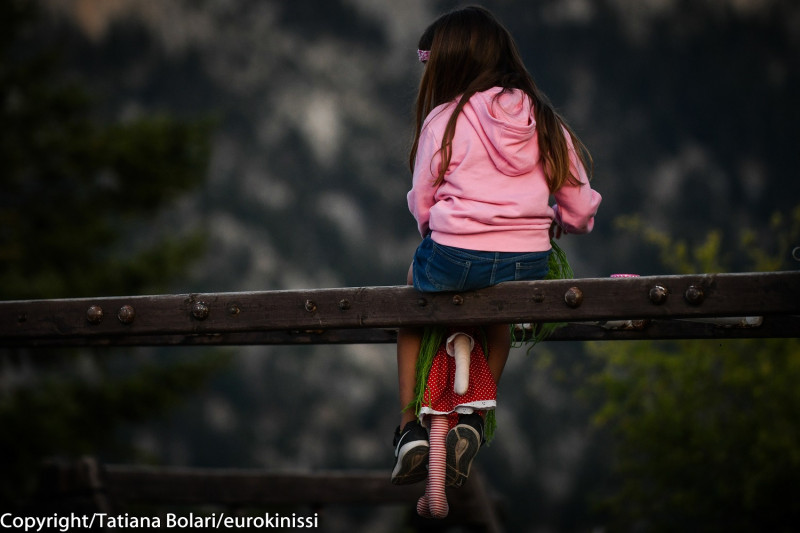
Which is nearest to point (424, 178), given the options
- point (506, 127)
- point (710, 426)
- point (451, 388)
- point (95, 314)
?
point (506, 127)

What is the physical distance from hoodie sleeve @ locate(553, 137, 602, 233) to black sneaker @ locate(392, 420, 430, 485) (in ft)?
2.39

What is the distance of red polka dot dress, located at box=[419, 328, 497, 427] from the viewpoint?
2.71 metres

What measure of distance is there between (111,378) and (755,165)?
9961 mm

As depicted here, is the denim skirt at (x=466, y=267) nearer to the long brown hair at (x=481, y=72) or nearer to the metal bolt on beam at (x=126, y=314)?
the long brown hair at (x=481, y=72)

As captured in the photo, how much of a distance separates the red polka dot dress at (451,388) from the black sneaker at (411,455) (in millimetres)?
47

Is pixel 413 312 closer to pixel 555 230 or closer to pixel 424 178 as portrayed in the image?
pixel 424 178

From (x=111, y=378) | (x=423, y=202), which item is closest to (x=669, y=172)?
(x=111, y=378)

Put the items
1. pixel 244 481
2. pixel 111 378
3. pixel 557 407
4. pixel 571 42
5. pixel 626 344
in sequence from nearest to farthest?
pixel 244 481
pixel 626 344
pixel 111 378
pixel 557 407
pixel 571 42

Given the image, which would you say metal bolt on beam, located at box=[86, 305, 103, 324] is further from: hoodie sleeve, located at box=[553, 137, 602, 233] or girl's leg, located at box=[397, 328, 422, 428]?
hoodie sleeve, located at box=[553, 137, 602, 233]

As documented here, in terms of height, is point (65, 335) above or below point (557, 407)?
above

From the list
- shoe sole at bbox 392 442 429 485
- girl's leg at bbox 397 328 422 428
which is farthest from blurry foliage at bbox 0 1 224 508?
shoe sole at bbox 392 442 429 485

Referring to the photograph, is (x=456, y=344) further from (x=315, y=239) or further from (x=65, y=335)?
(x=315, y=239)

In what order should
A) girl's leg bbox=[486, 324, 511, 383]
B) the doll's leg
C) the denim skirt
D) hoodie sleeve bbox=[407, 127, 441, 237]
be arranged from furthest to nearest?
1. girl's leg bbox=[486, 324, 511, 383]
2. hoodie sleeve bbox=[407, 127, 441, 237]
3. the doll's leg
4. the denim skirt

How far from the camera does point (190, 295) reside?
2547 millimetres
